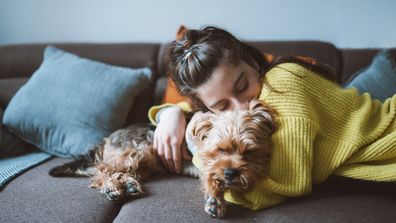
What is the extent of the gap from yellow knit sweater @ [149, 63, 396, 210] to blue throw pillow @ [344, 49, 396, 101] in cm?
46

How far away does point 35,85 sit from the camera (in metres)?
2.22

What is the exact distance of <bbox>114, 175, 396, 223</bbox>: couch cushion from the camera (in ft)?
4.24

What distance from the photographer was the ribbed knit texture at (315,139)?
4.29 feet

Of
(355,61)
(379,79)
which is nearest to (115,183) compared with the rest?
(379,79)

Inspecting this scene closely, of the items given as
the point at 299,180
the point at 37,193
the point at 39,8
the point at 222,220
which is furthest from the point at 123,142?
the point at 39,8

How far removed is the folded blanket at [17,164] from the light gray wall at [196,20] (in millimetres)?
1157

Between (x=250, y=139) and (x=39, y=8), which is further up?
(x=39, y=8)

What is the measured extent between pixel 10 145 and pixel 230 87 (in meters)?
1.44

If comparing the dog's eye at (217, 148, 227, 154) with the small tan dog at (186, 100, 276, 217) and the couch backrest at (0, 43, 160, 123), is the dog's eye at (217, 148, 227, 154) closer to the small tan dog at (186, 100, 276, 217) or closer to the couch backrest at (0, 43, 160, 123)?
the small tan dog at (186, 100, 276, 217)

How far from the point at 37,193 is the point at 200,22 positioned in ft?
5.49

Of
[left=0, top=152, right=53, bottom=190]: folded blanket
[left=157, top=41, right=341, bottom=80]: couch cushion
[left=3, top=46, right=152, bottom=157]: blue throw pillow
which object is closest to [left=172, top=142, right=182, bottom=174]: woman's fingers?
[left=3, top=46, right=152, bottom=157]: blue throw pillow

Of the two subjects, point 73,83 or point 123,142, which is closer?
point 123,142

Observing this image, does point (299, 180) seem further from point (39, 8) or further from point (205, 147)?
point (39, 8)

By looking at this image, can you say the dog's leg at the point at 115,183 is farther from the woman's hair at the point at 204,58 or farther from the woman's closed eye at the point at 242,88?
the woman's closed eye at the point at 242,88
